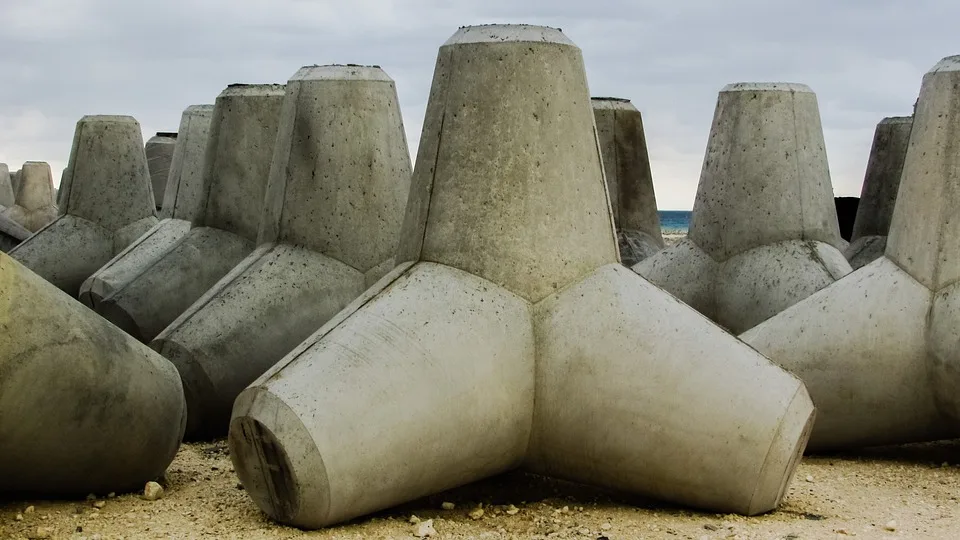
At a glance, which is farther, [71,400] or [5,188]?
[5,188]

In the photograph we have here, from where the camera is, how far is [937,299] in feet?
18.4

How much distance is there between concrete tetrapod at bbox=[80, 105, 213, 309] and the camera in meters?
8.30

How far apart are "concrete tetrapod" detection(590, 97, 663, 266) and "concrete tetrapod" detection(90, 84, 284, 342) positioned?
292 cm

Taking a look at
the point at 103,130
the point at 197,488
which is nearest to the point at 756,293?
the point at 197,488

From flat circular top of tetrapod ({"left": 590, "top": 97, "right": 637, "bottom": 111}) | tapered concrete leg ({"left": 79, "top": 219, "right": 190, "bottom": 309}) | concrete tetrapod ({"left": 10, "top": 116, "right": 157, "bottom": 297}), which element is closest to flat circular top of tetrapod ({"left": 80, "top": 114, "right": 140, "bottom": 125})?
concrete tetrapod ({"left": 10, "top": 116, "right": 157, "bottom": 297})

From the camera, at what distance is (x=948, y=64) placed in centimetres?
575

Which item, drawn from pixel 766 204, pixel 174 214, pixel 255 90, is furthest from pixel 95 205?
pixel 766 204

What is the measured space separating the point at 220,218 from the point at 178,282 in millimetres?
442

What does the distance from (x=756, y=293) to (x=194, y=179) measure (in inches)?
153

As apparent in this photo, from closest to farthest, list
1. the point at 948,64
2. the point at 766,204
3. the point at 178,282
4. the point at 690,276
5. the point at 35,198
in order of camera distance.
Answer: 1. the point at 948,64
2. the point at 178,282
3. the point at 766,204
4. the point at 690,276
5. the point at 35,198

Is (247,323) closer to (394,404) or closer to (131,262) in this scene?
(394,404)

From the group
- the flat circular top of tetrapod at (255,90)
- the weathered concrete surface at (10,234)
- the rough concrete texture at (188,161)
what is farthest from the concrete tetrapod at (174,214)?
the weathered concrete surface at (10,234)

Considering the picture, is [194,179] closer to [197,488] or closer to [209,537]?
[197,488]

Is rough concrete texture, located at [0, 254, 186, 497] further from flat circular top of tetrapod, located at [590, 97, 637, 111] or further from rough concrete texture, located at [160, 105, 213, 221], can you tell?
flat circular top of tetrapod, located at [590, 97, 637, 111]
